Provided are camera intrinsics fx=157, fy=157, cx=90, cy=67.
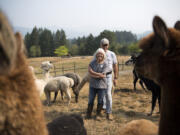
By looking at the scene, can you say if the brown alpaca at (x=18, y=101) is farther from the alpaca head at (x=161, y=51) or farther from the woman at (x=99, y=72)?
the woman at (x=99, y=72)

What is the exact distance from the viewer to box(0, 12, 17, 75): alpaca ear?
1.84 ft

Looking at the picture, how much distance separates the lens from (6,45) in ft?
1.89

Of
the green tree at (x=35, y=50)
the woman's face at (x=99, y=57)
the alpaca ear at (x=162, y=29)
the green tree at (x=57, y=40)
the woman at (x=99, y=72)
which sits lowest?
the woman at (x=99, y=72)

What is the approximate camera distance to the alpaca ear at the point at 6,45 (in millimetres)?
561

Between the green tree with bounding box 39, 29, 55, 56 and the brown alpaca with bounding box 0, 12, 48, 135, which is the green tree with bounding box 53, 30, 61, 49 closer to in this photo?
the green tree with bounding box 39, 29, 55, 56

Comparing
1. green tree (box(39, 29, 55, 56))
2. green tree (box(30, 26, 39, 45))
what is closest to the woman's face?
green tree (box(39, 29, 55, 56))

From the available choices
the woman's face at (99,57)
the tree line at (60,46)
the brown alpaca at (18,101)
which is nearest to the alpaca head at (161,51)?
the brown alpaca at (18,101)

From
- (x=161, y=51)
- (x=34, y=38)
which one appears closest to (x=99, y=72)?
(x=161, y=51)

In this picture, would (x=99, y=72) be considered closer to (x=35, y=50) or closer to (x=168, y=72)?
(x=168, y=72)

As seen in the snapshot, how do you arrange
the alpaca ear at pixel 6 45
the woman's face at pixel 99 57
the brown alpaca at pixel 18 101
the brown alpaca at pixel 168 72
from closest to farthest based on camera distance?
the alpaca ear at pixel 6 45, the brown alpaca at pixel 18 101, the brown alpaca at pixel 168 72, the woman's face at pixel 99 57

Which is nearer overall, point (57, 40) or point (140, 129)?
point (140, 129)

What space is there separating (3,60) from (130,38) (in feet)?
459

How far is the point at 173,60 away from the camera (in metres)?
1.15

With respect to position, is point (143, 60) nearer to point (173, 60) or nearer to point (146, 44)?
point (146, 44)
